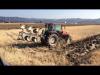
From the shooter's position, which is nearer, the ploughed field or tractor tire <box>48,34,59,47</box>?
the ploughed field

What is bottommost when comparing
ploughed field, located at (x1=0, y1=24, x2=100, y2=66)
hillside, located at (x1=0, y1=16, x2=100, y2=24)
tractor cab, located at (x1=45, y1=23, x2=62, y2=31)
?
ploughed field, located at (x1=0, y1=24, x2=100, y2=66)

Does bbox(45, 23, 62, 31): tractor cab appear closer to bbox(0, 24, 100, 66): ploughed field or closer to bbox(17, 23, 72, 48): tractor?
bbox(17, 23, 72, 48): tractor

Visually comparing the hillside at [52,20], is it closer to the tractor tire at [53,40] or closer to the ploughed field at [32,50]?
the ploughed field at [32,50]

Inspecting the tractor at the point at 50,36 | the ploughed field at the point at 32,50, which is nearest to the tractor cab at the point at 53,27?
the tractor at the point at 50,36

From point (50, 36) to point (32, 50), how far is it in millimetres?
425

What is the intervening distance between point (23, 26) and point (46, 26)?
0.42m

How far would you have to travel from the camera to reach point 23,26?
19.0 feet

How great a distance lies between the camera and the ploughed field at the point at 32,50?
572cm

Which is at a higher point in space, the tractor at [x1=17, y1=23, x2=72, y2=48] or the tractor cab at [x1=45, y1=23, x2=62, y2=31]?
the tractor cab at [x1=45, y1=23, x2=62, y2=31]

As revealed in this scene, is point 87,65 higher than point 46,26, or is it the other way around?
point 46,26

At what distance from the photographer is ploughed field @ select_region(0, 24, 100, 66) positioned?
572cm

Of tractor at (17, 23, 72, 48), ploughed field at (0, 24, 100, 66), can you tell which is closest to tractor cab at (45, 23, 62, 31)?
tractor at (17, 23, 72, 48)
